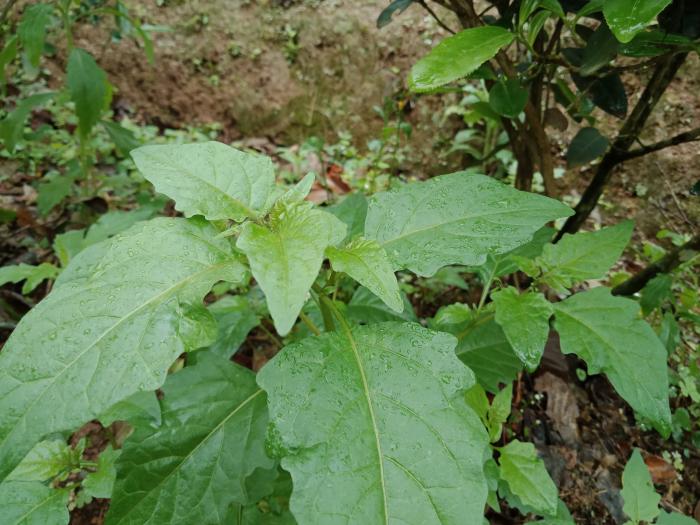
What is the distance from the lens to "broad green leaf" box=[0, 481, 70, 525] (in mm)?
1271

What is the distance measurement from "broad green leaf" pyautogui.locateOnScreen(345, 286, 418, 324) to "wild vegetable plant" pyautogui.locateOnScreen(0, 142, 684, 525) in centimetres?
28

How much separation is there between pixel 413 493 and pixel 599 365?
65cm

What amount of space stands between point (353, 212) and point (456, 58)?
0.68 metres

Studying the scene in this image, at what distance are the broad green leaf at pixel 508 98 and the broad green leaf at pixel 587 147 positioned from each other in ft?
1.26

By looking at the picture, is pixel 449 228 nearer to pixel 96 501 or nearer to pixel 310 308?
pixel 310 308

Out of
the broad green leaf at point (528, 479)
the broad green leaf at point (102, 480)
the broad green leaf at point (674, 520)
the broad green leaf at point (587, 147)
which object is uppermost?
the broad green leaf at point (587, 147)

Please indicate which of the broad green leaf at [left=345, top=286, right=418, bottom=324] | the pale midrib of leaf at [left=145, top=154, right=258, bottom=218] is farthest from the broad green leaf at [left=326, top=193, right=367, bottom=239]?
the pale midrib of leaf at [left=145, top=154, right=258, bottom=218]

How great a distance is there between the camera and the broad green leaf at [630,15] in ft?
3.18

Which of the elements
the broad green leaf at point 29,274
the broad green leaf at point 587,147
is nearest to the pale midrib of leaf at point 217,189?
the broad green leaf at point 29,274

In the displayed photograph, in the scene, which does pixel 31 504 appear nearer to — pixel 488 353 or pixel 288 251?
pixel 288 251

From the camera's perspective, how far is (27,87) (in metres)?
4.07

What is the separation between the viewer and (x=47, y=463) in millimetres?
1443

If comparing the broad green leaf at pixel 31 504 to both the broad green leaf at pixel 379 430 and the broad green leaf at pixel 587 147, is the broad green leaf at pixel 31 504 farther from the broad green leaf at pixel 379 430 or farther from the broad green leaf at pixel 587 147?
the broad green leaf at pixel 587 147

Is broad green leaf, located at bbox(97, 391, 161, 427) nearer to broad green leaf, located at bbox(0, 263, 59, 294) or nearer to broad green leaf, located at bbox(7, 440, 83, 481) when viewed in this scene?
broad green leaf, located at bbox(7, 440, 83, 481)
